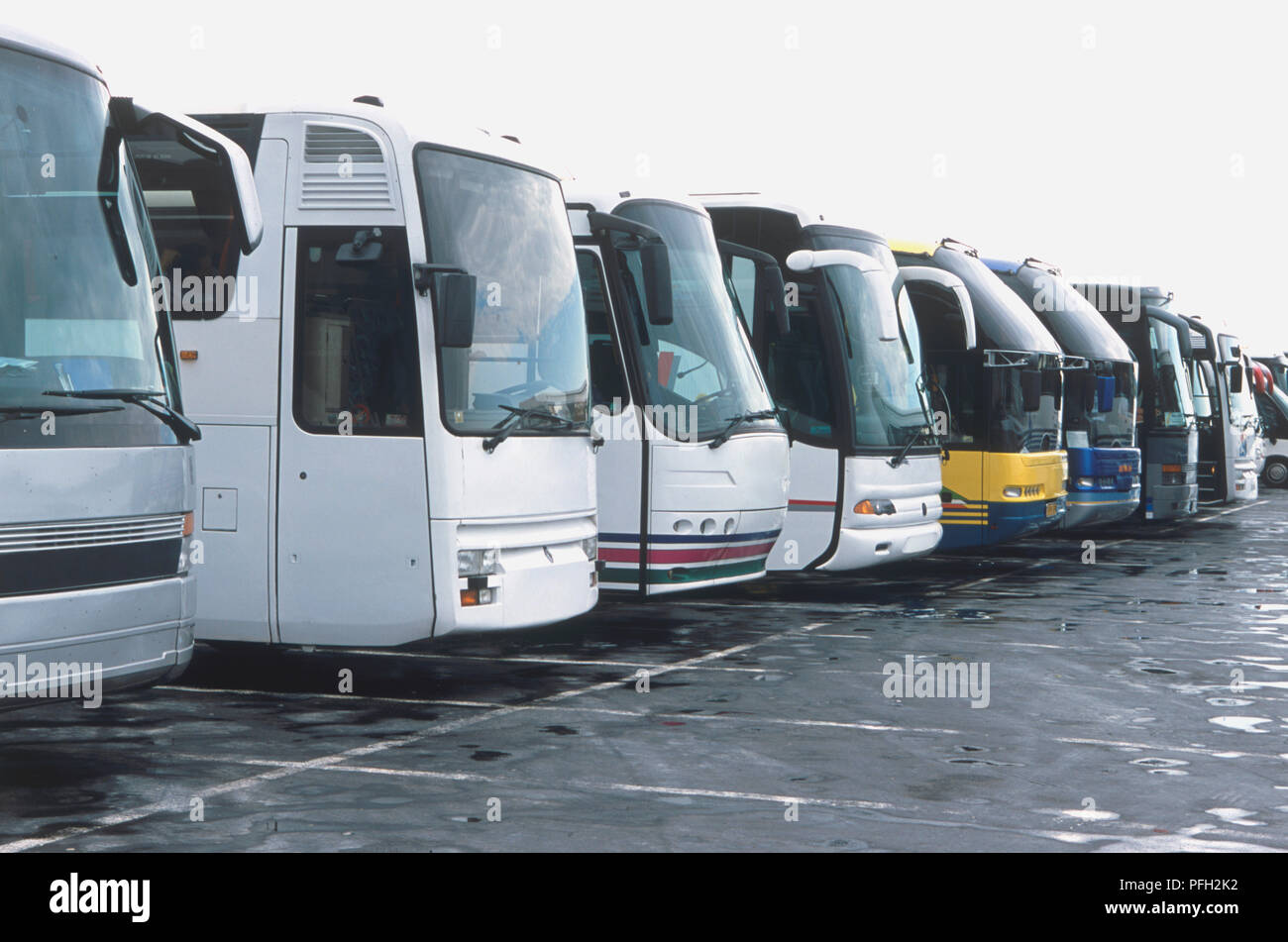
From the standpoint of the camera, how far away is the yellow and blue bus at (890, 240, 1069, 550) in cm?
1808

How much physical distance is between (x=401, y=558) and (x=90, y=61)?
121 inches

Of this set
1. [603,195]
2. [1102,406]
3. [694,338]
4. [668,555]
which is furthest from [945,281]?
[1102,406]

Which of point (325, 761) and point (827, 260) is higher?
point (827, 260)

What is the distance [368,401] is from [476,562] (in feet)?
3.39

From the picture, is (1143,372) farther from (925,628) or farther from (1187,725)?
(1187,725)

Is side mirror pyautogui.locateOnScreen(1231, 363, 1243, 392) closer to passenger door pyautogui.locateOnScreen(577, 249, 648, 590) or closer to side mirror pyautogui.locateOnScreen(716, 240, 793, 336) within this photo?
side mirror pyautogui.locateOnScreen(716, 240, 793, 336)

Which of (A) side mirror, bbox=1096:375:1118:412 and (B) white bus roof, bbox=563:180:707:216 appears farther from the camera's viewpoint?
(A) side mirror, bbox=1096:375:1118:412

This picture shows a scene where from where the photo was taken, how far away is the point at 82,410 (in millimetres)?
6941

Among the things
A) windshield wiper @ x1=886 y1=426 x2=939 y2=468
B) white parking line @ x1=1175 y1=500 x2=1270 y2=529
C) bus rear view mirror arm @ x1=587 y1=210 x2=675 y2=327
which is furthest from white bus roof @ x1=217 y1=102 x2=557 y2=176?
white parking line @ x1=1175 y1=500 x2=1270 y2=529

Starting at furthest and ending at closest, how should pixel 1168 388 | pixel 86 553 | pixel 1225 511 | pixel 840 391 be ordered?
pixel 1225 511 → pixel 1168 388 → pixel 840 391 → pixel 86 553

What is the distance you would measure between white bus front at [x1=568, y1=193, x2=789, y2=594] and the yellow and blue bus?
5376mm

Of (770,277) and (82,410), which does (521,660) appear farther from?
(82,410)

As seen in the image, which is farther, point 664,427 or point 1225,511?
point 1225,511

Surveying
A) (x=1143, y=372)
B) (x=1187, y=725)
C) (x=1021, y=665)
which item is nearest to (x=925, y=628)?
(x=1021, y=665)
